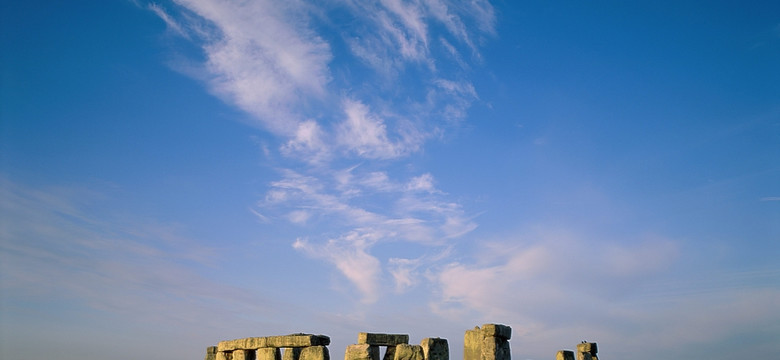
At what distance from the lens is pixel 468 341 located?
12773 millimetres

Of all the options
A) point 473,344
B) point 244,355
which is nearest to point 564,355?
point 473,344

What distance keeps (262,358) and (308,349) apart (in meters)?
2.18

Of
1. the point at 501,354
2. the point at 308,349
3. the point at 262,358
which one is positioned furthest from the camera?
the point at 262,358

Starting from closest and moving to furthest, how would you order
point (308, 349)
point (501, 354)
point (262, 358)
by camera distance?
point (501, 354) → point (308, 349) → point (262, 358)

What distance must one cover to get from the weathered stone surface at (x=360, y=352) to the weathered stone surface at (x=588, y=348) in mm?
8023

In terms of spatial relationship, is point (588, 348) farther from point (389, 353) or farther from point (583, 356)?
point (389, 353)

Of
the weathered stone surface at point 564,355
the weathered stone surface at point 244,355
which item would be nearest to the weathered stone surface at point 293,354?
the weathered stone surface at point 244,355

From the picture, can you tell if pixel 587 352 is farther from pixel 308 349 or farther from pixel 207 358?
pixel 207 358

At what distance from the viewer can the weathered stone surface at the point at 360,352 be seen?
13602 mm

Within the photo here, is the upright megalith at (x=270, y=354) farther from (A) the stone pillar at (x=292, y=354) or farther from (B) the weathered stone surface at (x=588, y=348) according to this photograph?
(B) the weathered stone surface at (x=588, y=348)

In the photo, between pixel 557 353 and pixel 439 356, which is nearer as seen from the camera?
pixel 439 356

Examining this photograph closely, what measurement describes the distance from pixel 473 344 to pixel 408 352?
4.62 feet

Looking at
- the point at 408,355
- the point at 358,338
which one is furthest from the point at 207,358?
the point at 408,355

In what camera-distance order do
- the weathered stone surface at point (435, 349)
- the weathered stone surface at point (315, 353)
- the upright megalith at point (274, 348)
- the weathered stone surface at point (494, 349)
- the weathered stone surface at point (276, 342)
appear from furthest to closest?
the weathered stone surface at point (276, 342) < the upright megalith at point (274, 348) < the weathered stone surface at point (315, 353) < the weathered stone surface at point (435, 349) < the weathered stone surface at point (494, 349)
